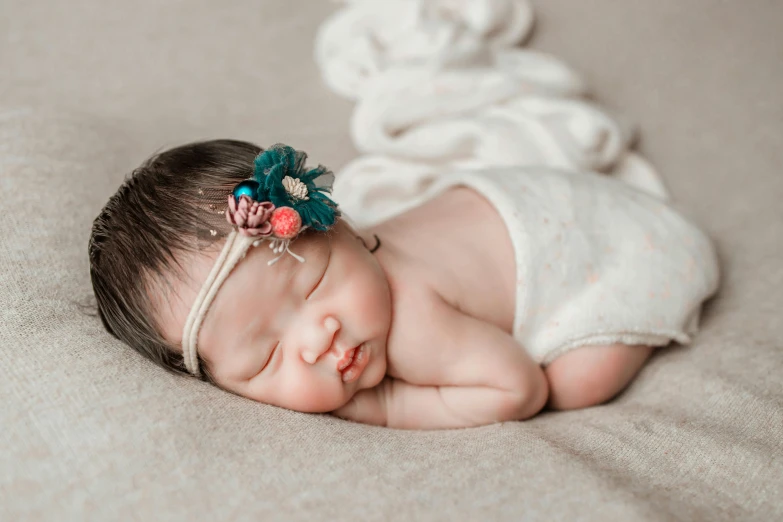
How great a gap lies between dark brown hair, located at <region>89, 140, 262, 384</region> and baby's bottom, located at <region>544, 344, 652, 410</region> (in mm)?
697

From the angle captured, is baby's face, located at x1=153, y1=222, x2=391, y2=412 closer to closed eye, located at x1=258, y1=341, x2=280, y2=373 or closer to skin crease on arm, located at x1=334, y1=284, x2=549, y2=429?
closed eye, located at x1=258, y1=341, x2=280, y2=373

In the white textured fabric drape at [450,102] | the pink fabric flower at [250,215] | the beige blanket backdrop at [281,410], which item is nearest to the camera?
the beige blanket backdrop at [281,410]

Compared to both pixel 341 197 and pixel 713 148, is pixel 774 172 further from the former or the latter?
pixel 341 197

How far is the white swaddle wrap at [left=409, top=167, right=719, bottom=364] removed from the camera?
1.37 m

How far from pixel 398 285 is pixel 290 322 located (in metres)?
0.25

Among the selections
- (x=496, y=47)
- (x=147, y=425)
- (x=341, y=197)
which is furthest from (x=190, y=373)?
(x=496, y=47)

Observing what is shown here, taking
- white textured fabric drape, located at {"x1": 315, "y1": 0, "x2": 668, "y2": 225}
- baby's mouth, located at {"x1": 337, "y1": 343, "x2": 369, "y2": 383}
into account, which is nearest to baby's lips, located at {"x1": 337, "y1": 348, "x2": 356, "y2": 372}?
baby's mouth, located at {"x1": 337, "y1": 343, "x2": 369, "y2": 383}

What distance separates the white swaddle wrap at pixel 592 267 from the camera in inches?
54.0

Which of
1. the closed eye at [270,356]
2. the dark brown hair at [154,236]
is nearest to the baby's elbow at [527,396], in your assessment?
the closed eye at [270,356]

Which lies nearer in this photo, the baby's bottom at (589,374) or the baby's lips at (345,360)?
the baby's lips at (345,360)

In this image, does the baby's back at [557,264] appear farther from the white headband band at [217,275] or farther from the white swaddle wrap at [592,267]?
the white headband band at [217,275]

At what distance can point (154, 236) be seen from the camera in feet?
3.54

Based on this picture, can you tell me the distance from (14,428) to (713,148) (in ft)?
5.43

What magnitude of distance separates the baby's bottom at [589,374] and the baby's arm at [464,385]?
69 millimetres
